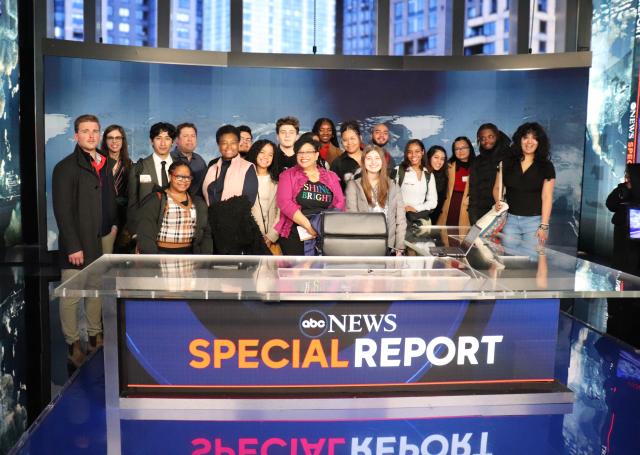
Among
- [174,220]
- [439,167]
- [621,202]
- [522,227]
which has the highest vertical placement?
[439,167]

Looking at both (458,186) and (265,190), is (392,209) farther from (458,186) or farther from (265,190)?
(458,186)

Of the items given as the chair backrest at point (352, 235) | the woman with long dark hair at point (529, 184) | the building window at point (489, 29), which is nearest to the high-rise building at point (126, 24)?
the woman with long dark hair at point (529, 184)

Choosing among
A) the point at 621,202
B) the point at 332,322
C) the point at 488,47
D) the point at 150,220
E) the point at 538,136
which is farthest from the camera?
the point at 488,47

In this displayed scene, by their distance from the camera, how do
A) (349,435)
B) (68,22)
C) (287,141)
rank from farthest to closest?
(68,22), (287,141), (349,435)

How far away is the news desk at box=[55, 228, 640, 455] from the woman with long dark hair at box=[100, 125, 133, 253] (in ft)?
6.74

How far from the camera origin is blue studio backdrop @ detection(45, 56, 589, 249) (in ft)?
23.4

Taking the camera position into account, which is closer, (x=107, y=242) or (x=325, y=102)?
(x=107, y=242)

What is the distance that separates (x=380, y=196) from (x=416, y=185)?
120 centimetres

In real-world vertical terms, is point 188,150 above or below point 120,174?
above

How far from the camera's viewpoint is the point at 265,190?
5.46 meters

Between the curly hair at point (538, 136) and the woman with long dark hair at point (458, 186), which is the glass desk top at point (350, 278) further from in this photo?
the woman with long dark hair at point (458, 186)

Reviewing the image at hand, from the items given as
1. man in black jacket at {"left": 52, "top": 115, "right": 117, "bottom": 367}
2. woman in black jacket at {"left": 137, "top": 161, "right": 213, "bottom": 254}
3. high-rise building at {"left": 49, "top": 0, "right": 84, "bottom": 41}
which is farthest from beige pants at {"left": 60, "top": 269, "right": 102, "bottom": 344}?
high-rise building at {"left": 49, "top": 0, "right": 84, "bottom": 41}

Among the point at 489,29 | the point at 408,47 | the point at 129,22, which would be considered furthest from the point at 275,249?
the point at 489,29

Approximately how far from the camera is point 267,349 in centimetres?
333
